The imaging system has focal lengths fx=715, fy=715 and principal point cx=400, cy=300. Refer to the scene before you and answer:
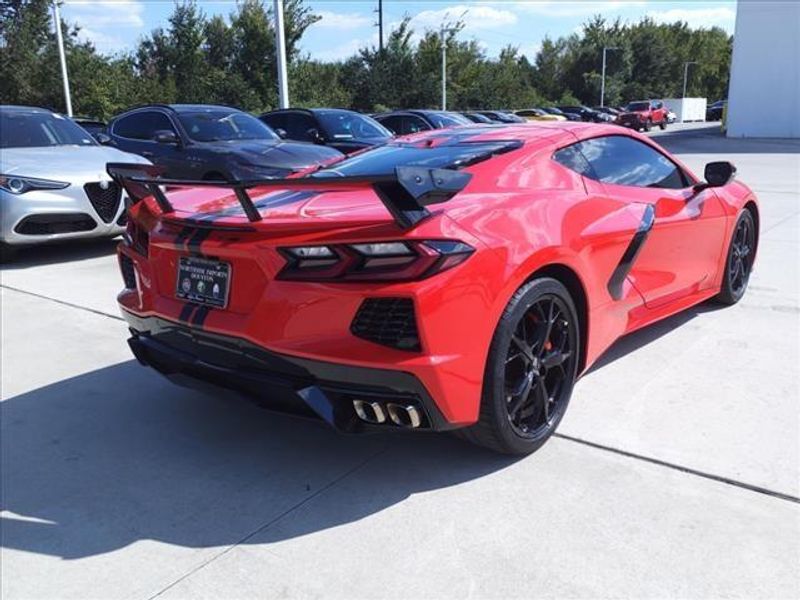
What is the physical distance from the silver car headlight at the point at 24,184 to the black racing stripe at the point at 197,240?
191 inches

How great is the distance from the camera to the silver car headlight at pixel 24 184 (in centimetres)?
680

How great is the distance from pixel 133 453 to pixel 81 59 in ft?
113

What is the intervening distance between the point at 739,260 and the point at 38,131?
736 cm

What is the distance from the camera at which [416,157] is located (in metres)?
3.52

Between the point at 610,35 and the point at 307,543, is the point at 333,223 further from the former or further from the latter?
the point at 610,35

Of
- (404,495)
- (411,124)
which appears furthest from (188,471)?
(411,124)

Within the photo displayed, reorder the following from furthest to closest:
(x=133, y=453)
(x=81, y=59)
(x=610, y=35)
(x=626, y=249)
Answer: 1. (x=610, y=35)
2. (x=81, y=59)
3. (x=626, y=249)
4. (x=133, y=453)

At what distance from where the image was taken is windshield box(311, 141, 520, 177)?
3268 millimetres

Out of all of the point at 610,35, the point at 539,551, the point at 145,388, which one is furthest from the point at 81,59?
the point at 610,35

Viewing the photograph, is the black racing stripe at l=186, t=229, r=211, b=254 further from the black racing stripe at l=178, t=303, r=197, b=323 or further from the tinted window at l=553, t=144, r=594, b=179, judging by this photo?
the tinted window at l=553, t=144, r=594, b=179

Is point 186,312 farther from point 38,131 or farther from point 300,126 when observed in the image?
point 300,126

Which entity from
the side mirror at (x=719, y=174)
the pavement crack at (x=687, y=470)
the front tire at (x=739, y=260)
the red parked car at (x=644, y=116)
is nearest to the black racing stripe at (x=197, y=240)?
the pavement crack at (x=687, y=470)

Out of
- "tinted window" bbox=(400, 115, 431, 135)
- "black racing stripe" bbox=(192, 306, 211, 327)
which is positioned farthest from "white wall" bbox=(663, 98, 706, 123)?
"black racing stripe" bbox=(192, 306, 211, 327)

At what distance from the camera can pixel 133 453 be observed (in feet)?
10.5
